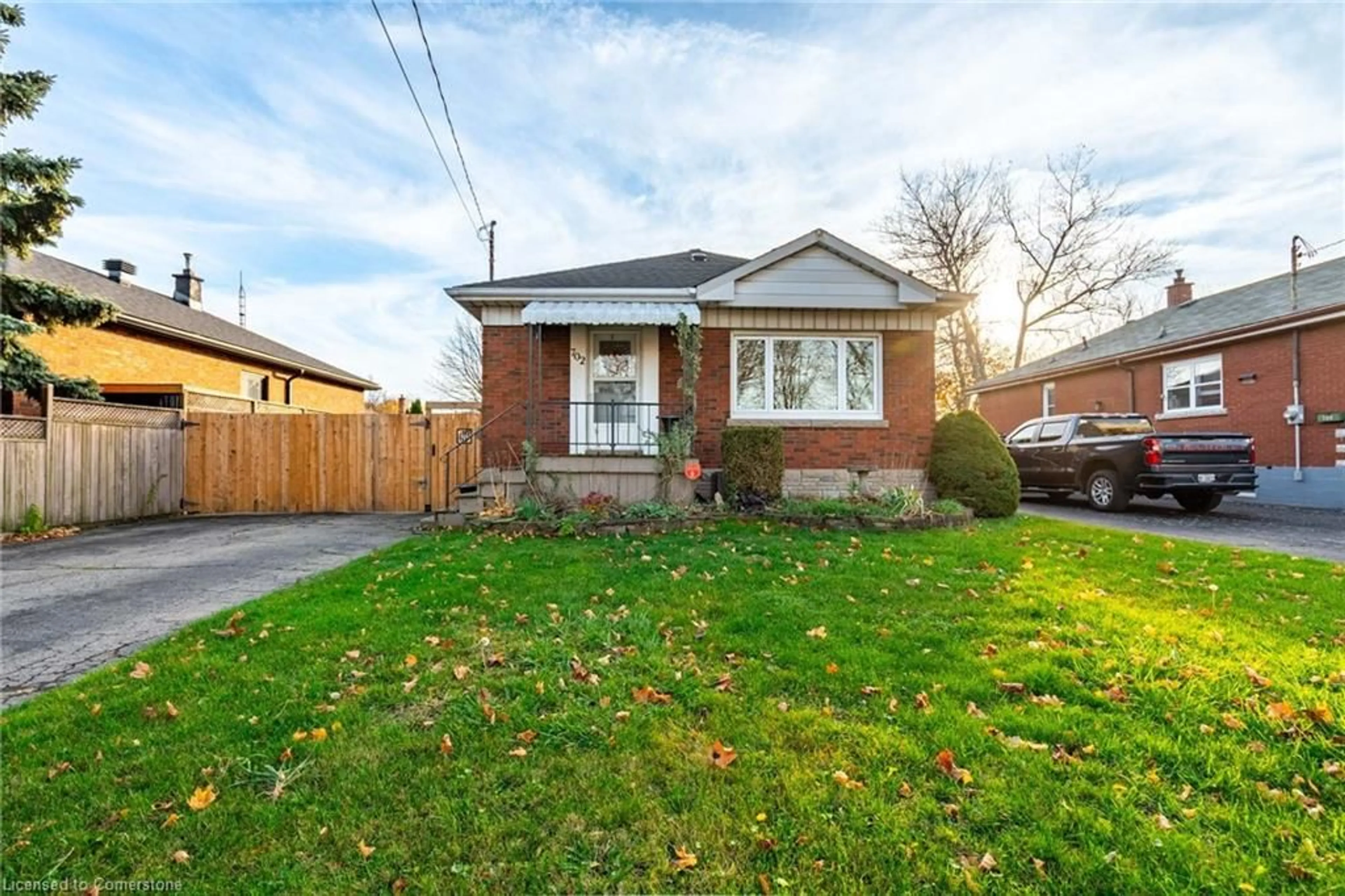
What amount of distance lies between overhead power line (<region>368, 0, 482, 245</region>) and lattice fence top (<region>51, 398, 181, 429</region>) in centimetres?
741

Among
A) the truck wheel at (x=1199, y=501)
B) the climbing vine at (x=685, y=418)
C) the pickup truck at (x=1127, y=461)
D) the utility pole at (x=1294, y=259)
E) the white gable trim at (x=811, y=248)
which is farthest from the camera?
the utility pole at (x=1294, y=259)

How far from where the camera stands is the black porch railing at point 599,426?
10633 mm

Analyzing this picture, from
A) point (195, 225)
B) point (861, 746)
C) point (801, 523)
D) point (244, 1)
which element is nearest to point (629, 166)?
point (244, 1)

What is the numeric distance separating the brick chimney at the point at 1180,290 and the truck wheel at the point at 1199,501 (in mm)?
12829

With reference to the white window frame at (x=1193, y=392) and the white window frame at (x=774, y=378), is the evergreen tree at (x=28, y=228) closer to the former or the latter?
the white window frame at (x=774, y=378)

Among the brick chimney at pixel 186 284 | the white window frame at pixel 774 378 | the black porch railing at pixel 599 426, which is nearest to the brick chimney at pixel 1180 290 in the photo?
the white window frame at pixel 774 378

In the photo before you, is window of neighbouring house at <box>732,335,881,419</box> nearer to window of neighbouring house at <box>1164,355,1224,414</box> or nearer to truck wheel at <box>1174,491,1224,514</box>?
truck wheel at <box>1174,491,1224,514</box>

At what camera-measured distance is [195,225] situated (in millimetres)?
14922

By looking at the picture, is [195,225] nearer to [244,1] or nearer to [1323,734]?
[244,1]

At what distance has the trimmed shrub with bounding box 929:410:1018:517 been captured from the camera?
9625 mm

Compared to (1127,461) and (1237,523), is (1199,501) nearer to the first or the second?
(1237,523)

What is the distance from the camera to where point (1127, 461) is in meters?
11.0

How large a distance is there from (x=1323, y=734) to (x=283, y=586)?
7.67 m

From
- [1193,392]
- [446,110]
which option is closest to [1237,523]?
[1193,392]
